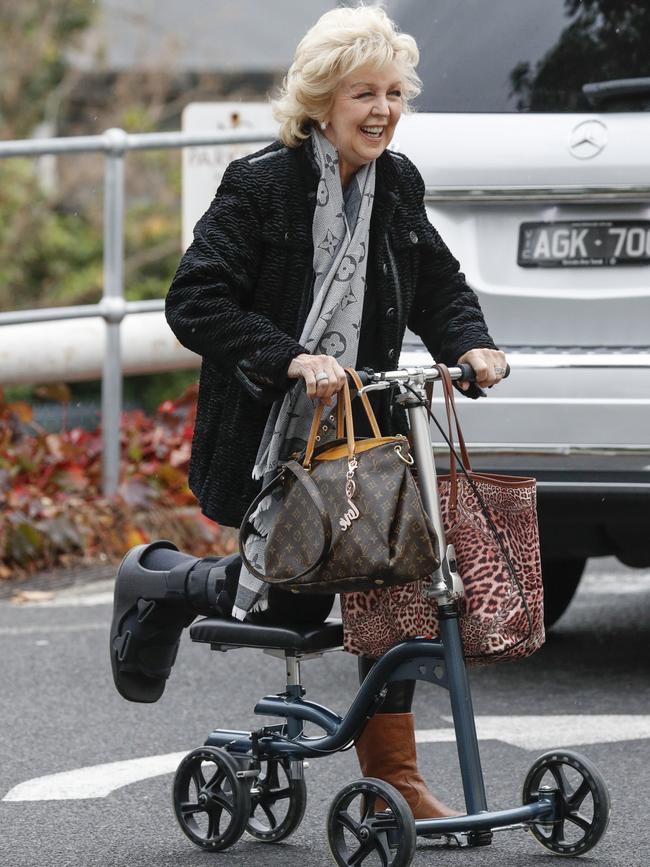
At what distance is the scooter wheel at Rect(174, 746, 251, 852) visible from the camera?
12.6 feet

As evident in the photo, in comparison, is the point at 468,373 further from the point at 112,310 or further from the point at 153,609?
the point at 112,310

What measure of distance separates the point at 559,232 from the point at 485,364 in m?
1.29

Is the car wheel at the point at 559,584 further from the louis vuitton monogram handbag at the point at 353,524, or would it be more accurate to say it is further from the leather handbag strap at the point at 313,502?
the louis vuitton monogram handbag at the point at 353,524

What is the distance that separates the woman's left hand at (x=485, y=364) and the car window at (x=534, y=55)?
144cm

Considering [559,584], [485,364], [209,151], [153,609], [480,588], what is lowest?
[559,584]

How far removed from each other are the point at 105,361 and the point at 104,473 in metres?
0.46

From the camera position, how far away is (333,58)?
3.62 metres

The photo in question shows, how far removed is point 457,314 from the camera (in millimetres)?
3926

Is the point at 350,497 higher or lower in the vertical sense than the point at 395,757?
higher

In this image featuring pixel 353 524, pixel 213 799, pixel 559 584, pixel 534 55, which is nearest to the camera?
pixel 353 524

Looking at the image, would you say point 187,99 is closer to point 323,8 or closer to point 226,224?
point 323,8

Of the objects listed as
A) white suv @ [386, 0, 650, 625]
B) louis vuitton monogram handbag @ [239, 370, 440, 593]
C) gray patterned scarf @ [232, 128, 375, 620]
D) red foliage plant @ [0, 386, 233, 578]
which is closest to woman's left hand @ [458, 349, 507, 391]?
gray patterned scarf @ [232, 128, 375, 620]

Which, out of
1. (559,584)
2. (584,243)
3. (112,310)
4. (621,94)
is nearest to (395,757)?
(584,243)

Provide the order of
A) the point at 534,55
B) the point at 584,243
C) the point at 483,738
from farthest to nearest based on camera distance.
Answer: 1. the point at 534,55
2. the point at 584,243
3. the point at 483,738
